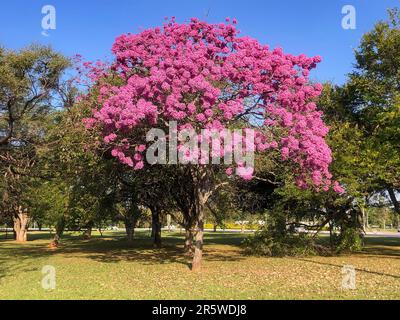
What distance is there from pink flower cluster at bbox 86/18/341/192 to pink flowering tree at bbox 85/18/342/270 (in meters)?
0.03

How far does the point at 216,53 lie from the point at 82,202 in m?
17.0

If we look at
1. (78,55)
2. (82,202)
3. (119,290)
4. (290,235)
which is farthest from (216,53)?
(82,202)

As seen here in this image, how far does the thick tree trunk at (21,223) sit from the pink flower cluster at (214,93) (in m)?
31.5

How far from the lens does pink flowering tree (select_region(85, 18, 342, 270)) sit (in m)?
14.6

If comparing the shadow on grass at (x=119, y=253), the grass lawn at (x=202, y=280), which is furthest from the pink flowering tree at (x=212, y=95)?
the shadow on grass at (x=119, y=253)

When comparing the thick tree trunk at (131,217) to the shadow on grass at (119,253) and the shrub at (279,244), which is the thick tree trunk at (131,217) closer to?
the shadow on grass at (119,253)

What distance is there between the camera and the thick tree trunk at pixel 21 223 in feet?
→ 148

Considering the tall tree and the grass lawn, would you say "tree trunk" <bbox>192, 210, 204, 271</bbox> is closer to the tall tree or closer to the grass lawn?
the grass lawn

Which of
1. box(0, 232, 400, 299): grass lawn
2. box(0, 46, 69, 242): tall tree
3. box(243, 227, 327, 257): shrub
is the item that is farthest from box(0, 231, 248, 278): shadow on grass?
box(0, 46, 69, 242): tall tree

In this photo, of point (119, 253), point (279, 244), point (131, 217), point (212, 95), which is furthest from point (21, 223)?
point (212, 95)

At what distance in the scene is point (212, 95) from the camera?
14312 millimetres

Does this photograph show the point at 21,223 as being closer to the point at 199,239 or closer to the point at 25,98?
the point at 25,98

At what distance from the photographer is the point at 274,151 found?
1702 centimetres
